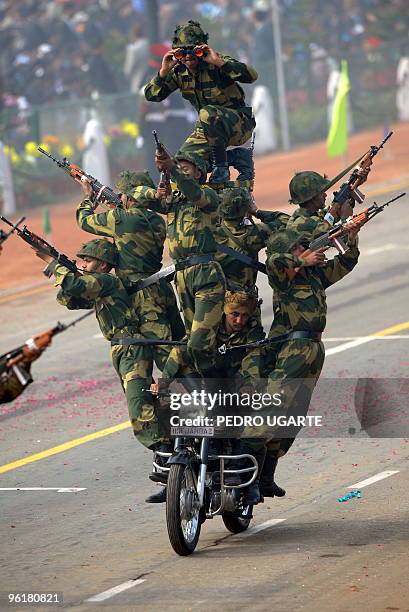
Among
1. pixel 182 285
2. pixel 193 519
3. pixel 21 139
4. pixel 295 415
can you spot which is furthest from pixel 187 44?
pixel 21 139

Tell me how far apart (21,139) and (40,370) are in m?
15.4

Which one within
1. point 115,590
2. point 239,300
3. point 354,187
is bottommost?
point 115,590

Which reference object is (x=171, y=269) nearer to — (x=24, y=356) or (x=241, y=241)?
(x=241, y=241)

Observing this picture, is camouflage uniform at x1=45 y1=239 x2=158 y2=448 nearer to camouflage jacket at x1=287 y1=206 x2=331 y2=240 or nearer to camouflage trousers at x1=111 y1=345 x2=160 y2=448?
camouflage trousers at x1=111 y1=345 x2=160 y2=448

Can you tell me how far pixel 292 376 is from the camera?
36.9 ft

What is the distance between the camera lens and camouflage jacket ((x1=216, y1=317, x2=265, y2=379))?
11.2 m

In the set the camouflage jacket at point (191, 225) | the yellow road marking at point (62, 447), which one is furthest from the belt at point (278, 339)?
the yellow road marking at point (62, 447)

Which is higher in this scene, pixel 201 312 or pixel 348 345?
pixel 201 312

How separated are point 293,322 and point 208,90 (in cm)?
246

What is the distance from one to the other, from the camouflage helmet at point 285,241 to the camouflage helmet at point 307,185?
397 millimetres

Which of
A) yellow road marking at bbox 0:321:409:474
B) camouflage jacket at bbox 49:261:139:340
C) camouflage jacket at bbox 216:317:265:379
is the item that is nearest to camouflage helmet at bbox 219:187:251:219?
camouflage jacket at bbox 216:317:265:379

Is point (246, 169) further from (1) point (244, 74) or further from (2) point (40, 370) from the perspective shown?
(2) point (40, 370)

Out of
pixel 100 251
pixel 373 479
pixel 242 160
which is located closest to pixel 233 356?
pixel 100 251

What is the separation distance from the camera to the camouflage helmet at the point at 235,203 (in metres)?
11.6
